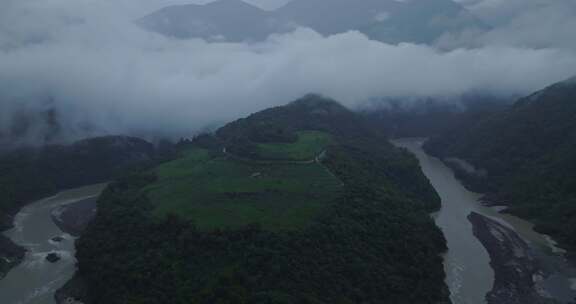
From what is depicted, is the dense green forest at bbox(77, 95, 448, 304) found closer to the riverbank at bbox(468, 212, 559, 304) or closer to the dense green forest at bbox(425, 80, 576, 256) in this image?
the riverbank at bbox(468, 212, 559, 304)

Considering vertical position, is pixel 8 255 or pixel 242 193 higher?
pixel 242 193

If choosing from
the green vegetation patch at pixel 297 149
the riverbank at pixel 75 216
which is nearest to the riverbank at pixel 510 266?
the green vegetation patch at pixel 297 149

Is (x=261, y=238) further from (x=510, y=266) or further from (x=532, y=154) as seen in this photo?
(x=532, y=154)

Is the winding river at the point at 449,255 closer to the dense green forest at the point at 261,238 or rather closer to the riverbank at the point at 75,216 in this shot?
the riverbank at the point at 75,216

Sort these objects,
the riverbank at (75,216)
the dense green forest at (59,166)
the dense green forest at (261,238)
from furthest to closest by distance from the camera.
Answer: the dense green forest at (59,166) → the riverbank at (75,216) → the dense green forest at (261,238)

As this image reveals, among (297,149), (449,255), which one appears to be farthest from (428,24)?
(449,255)

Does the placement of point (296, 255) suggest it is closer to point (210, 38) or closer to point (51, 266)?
point (51, 266)
